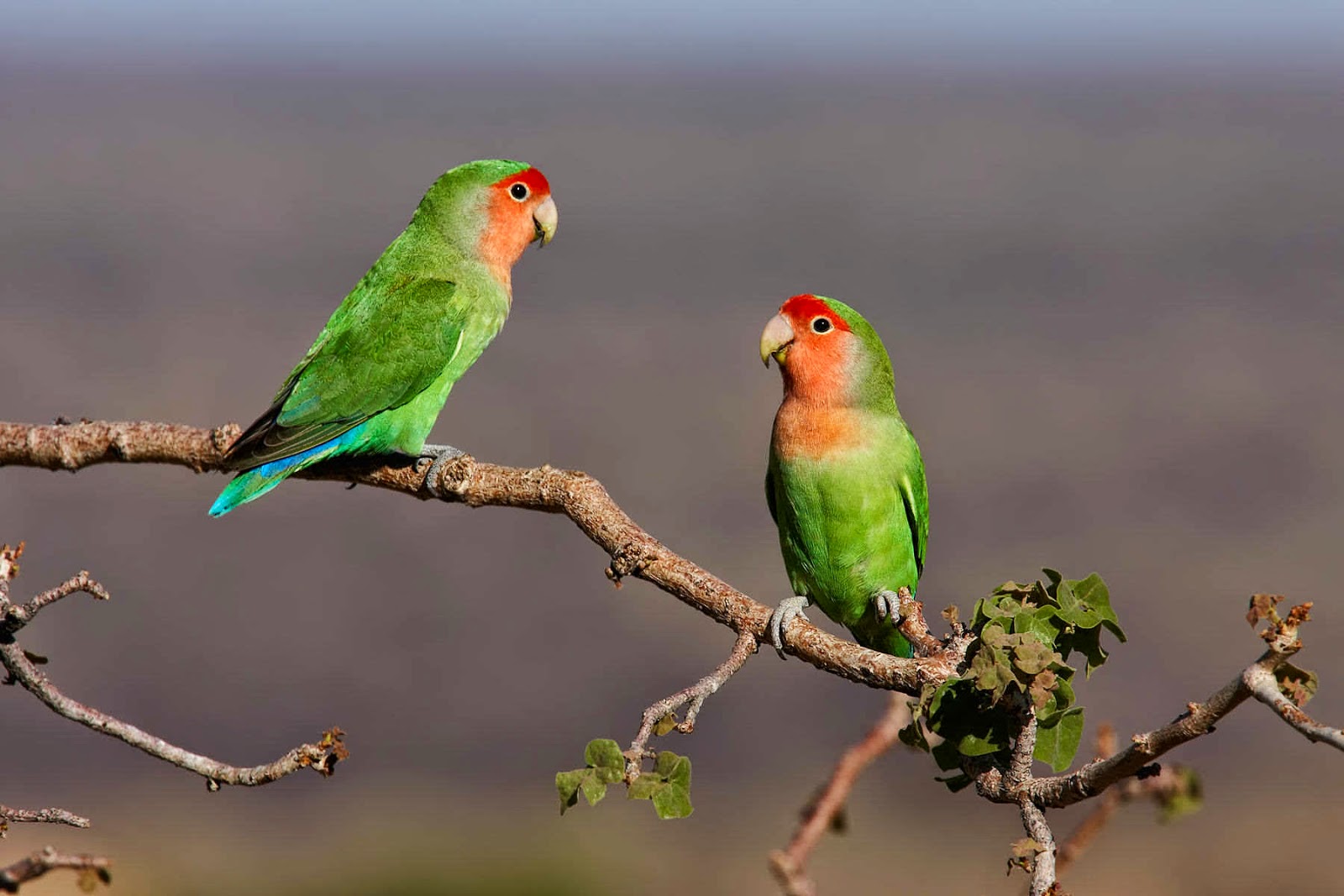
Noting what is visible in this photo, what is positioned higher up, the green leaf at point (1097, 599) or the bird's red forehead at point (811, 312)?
Answer: the bird's red forehead at point (811, 312)

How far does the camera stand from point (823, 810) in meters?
2.17

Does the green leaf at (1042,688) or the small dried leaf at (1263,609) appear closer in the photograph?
the small dried leaf at (1263,609)

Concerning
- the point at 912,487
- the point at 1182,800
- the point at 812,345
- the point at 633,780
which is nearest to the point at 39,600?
the point at 633,780

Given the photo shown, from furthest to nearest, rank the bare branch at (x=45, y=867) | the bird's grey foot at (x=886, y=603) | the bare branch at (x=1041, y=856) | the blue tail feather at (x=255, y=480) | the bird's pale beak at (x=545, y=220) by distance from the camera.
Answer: the bird's pale beak at (x=545, y=220) → the blue tail feather at (x=255, y=480) → the bird's grey foot at (x=886, y=603) → the bare branch at (x=1041, y=856) → the bare branch at (x=45, y=867)

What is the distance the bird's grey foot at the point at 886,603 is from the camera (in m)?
5.27

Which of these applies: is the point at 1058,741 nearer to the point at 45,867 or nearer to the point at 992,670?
the point at 992,670

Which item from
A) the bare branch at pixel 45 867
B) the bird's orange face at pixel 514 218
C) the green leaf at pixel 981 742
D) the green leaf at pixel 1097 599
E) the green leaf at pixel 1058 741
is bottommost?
the bare branch at pixel 45 867

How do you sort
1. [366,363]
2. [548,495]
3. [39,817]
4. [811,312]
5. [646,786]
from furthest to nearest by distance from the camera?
1. [366,363]
2. [811,312]
3. [548,495]
4. [39,817]
5. [646,786]

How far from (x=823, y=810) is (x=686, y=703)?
4.17 feet

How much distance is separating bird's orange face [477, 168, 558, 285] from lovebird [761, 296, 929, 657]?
198 cm

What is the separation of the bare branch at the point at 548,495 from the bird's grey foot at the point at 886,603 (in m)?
0.84

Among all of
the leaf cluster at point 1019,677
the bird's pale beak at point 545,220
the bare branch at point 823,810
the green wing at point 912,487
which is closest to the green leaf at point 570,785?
the bare branch at point 823,810

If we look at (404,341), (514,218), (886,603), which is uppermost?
(514,218)

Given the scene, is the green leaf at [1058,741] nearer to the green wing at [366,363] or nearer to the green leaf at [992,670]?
the green leaf at [992,670]
